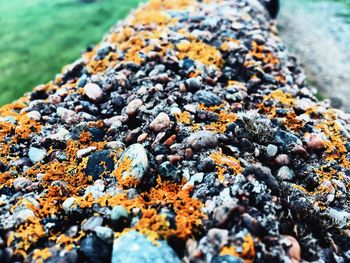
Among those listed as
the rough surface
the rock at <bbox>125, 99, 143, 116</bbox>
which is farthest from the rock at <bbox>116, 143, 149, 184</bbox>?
the rock at <bbox>125, 99, 143, 116</bbox>

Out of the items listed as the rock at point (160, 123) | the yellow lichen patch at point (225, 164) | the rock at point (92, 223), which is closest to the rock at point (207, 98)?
the rock at point (160, 123)

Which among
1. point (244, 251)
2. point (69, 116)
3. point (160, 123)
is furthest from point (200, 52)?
point (244, 251)

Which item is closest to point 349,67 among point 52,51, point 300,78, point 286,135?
point 300,78

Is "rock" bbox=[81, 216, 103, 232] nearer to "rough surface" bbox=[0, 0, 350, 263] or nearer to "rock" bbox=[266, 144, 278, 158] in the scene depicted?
"rough surface" bbox=[0, 0, 350, 263]

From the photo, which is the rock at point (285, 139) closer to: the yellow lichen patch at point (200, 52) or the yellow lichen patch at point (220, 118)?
the yellow lichen patch at point (220, 118)

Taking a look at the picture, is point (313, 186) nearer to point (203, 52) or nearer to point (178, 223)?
point (178, 223)
